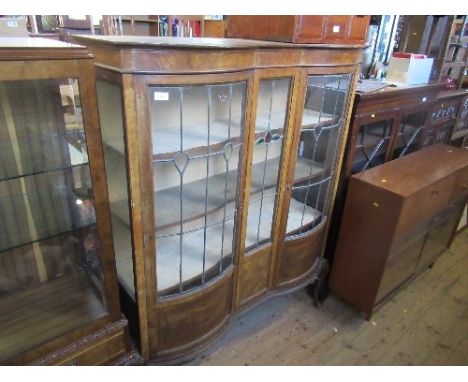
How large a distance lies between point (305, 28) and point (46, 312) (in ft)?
4.41

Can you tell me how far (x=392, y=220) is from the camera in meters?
1.68

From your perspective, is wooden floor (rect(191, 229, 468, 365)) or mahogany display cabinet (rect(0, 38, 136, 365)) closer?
mahogany display cabinet (rect(0, 38, 136, 365))

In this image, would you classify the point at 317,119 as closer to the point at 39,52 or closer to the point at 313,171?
the point at 313,171

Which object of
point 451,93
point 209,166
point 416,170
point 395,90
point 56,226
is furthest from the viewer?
point 451,93

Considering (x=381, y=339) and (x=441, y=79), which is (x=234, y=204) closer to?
(x=381, y=339)

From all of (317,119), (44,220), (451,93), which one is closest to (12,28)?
(44,220)

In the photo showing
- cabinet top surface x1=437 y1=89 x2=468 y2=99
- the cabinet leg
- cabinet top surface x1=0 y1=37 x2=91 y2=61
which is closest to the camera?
cabinet top surface x1=0 y1=37 x2=91 y2=61

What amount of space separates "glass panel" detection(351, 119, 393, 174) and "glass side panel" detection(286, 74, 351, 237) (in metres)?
0.25

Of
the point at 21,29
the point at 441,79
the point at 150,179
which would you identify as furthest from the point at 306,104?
the point at 441,79

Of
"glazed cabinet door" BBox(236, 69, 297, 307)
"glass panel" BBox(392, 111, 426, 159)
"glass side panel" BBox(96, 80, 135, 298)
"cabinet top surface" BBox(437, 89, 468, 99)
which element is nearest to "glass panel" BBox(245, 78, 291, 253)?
"glazed cabinet door" BBox(236, 69, 297, 307)

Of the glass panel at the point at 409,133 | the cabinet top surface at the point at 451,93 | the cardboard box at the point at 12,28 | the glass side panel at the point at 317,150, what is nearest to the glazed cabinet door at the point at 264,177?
the glass side panel at the point at 317,150

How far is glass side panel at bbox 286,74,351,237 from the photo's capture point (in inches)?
55.7

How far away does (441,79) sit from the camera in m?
2.42

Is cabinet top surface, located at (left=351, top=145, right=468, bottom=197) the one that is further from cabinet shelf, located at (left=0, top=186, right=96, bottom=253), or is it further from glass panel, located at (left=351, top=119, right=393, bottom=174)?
cabinet shelf, located at (left=0, top=186, right=96, bottom=253)
